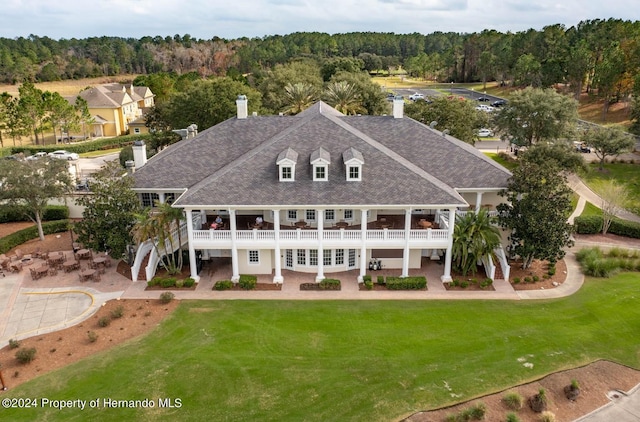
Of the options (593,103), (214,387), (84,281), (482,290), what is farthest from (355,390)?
(593,103)

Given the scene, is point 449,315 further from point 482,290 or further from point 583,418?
point 583,418

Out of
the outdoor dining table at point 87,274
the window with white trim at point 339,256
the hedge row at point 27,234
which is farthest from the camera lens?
the hedge row at point 27,234

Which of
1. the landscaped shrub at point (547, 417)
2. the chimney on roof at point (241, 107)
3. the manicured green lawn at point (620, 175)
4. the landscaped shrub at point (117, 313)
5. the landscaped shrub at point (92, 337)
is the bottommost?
the landscaped shrub at point (547, 417)

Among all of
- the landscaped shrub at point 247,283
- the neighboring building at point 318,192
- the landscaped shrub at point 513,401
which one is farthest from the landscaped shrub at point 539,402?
the landscaped shrub at point 247,283

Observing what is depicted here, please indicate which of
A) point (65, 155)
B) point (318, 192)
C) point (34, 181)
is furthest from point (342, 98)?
point (65, 155)

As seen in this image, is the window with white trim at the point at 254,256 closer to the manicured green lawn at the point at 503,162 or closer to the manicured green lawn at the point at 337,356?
the manicured green lawn at the point at 337,356

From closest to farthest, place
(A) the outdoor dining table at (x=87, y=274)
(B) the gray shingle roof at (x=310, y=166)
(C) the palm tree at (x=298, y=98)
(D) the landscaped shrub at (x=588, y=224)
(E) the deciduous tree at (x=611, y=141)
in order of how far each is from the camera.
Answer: (B) the gray shingle roof at (x=310, y=166)
(A) the outdoor dining table at (x=87, y=274)
(D) the landscaped shrub at (x=588, y=224)
(E) the deciduous tree at (x=611, y=141)
(C) the palm tree at (x=298, y=98)
